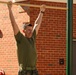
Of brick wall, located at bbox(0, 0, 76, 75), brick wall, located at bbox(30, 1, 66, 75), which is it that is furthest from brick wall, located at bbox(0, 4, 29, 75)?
brick wall, located at bbox(30, 1, 66, 75)

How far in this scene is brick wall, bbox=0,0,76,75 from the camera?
35.1 ft

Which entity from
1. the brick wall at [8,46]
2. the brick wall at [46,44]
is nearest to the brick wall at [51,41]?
the brick wall at [46,44]

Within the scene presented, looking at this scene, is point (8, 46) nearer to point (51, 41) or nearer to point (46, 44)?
point (46, 44)

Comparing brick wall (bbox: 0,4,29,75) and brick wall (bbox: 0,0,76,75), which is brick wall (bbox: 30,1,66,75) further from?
brick wall (bbox: 0,4,29,75)

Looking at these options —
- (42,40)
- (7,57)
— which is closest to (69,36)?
(42,40)

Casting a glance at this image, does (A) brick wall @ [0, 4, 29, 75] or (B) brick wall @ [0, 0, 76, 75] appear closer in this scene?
(B) brick wall @ [0, 0, 76, 75]

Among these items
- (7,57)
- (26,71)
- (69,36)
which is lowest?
(7,57)

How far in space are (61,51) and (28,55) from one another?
15.4ft

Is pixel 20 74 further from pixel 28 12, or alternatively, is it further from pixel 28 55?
pixel 28 12

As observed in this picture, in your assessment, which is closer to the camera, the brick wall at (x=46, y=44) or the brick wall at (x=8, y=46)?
the brick wall at (x=46, y=44)

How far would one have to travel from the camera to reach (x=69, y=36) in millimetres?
7422

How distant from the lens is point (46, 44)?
35.3 ft

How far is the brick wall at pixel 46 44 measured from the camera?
1071 centimetres

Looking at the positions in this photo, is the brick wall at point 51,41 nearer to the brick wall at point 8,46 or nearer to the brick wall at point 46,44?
the brick wall at point 46,44
